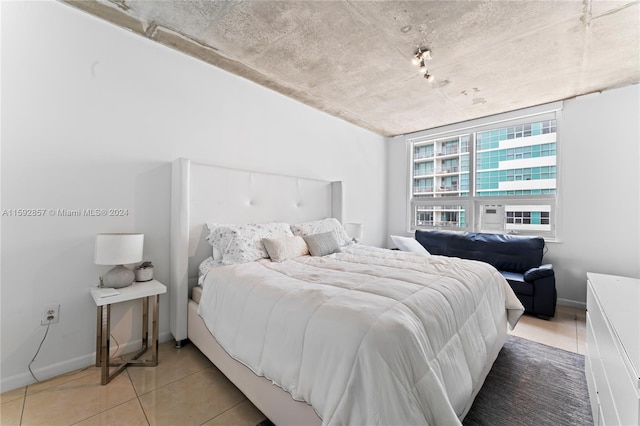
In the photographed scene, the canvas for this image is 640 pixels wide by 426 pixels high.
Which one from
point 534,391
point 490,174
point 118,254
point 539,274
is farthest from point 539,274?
point 118,254

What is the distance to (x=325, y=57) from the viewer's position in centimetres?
247

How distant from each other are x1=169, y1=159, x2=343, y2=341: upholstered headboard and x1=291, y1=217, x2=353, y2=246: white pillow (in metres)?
0.27

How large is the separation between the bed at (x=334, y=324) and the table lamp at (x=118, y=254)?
362mm

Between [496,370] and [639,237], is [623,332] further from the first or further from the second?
[639,237]

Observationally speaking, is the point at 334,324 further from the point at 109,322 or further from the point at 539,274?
the point at 539,274

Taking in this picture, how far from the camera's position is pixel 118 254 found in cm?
181

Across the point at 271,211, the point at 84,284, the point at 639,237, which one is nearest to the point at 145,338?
the point at 84,284

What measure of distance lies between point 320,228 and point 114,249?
197 centimetres

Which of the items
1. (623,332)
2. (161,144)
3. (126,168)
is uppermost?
(161,144)

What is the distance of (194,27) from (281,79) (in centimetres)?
100

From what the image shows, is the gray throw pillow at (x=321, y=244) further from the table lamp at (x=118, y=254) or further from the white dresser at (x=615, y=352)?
the white dresser at (x=615, y=352)

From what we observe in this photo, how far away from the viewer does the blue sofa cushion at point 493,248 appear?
10.8 feet

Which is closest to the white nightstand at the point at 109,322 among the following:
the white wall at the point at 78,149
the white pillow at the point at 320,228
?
the white wall at the point at 78,149

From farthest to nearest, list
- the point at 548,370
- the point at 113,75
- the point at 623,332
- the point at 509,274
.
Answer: the point at 509,274 → the point at 113,75 → the point at 548,370 → the point at 623,332
